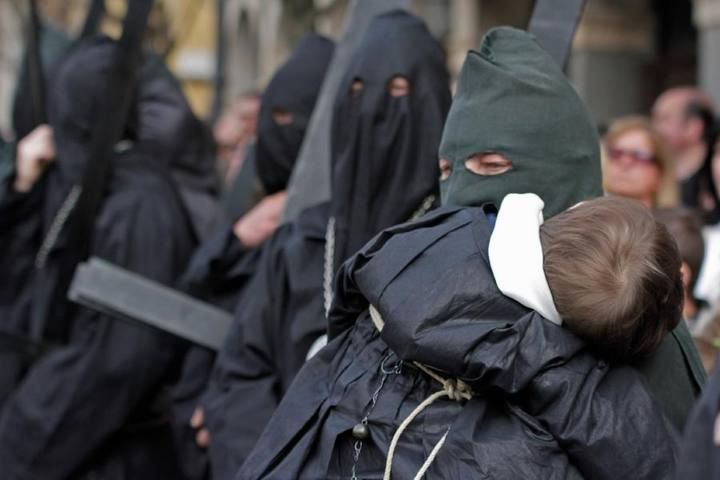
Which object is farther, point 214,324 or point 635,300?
point 214,324

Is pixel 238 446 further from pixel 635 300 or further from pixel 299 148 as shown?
pixel 635 300

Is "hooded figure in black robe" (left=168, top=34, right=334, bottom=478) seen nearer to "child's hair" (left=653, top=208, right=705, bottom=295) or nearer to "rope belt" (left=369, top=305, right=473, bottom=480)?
"child's hair" (left=653, top=208, right=705, bottom=295)

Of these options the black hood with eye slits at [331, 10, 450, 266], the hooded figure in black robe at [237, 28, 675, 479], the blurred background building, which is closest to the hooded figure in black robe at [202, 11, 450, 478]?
the black hood with eye slits at [331, 10, 450, 266]

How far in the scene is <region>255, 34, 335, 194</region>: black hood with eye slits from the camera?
4.38 m

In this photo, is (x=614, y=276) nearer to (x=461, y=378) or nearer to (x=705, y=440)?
(x=461, y=378)

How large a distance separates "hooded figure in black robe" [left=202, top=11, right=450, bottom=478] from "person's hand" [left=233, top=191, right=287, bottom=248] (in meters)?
0.54

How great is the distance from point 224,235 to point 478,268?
7.51 ft

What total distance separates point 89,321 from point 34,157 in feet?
2.14

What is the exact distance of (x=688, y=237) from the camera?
12.7 ft

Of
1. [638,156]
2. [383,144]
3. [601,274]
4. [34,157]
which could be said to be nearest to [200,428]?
[383,144]

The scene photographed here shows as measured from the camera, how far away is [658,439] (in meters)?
2.28

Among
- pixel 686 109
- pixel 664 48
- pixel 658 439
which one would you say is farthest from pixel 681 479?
pixel 664 48

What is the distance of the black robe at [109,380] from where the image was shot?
467 cm

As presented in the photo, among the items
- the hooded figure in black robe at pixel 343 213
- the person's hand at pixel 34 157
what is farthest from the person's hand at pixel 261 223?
the person's hand at pixel 34 157
